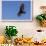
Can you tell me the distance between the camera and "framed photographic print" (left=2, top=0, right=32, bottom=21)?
8.62ft

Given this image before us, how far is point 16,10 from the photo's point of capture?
104 inches

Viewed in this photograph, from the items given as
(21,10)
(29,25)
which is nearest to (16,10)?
(21,10)

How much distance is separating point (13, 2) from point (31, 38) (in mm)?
611

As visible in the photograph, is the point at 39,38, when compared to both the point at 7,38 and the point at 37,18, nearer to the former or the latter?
the point at 37,18

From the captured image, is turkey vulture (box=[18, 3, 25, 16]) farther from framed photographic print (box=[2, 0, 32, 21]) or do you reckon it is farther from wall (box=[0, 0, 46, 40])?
wall (box=[0, 0, 46, 40])

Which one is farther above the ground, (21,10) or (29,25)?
(21,10)

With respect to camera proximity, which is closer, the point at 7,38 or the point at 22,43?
the point at 22,43

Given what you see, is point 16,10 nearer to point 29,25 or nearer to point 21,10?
point 21,10

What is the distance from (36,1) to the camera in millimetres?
2643

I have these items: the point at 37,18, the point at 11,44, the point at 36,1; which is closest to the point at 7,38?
the point at 11,44

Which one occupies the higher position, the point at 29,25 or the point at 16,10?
the point at 16,10

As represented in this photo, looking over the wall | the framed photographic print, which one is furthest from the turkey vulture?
the wall

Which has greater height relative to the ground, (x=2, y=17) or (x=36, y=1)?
(x=36, y=1)

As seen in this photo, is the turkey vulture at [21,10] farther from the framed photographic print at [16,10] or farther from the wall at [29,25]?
the wall at [29,25]
